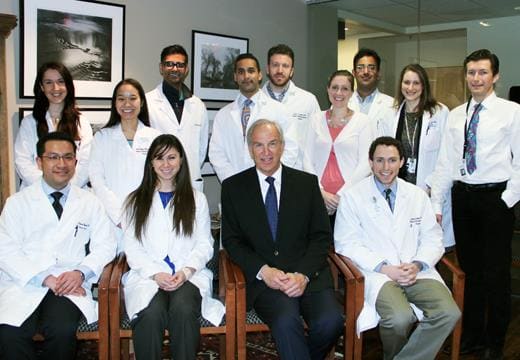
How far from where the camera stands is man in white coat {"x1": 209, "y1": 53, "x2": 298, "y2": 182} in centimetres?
369

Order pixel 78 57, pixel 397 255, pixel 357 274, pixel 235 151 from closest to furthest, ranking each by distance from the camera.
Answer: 1. pixel 357 274
2. pixel 397 255
3. pixel 235 151
4. pixel 78 57

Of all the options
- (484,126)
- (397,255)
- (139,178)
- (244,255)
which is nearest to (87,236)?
(139,178)

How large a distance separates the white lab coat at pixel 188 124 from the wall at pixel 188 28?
0.71 m

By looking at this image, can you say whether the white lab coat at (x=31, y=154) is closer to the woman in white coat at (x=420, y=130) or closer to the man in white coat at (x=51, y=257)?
the man in white coat at (x=51, y=257)

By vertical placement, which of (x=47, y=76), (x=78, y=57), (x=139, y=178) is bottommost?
(x=139, y=178)

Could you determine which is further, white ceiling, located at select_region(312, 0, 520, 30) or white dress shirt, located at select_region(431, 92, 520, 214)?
white ceiling, located at select_region(312, 0, 520, 30)

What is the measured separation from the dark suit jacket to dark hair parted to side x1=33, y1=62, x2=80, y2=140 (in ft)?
3.67

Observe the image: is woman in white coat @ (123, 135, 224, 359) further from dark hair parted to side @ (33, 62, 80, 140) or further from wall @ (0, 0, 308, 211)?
wall @ (0, 0, 308, 211)

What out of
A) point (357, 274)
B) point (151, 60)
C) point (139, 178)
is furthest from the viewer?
point (151, 60)

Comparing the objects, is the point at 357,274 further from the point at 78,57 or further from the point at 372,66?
the point at 78,57

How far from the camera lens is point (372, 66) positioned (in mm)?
4055

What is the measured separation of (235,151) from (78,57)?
142cm

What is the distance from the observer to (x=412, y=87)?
3447 millimetres

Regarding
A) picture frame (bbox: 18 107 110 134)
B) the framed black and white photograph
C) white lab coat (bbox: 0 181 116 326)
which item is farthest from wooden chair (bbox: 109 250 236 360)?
the framed black and white photograph
